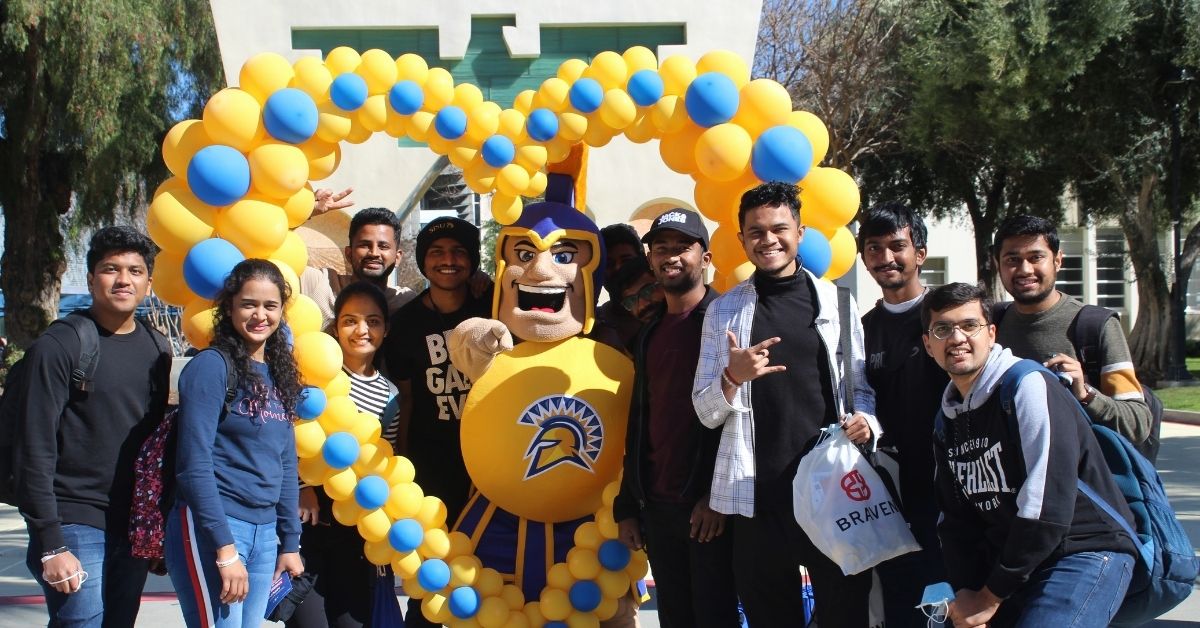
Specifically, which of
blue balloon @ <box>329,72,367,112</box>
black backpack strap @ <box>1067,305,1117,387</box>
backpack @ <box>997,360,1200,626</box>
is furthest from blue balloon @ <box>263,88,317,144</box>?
black backpack strap @ <box>1067,305,1117,387</box>

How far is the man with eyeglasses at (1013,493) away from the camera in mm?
2896

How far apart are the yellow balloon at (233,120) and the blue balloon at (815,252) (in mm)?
2178

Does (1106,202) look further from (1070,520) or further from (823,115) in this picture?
(1070,520)

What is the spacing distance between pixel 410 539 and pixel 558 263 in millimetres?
1221

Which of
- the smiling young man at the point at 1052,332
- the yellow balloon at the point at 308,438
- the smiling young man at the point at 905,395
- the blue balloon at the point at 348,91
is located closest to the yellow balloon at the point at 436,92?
the blue balloon at the point at 348,91

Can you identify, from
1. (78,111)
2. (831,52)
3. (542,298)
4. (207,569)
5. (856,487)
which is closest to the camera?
(207,569)

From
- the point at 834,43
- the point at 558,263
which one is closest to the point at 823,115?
the point at 834,43

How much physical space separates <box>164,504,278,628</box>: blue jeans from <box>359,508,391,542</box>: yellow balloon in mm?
715

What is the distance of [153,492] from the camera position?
3443 mm

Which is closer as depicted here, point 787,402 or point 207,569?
point 207,569

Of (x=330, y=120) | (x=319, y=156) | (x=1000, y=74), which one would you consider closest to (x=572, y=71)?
(x=330, y=120)

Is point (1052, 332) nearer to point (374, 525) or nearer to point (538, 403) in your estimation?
point (538, 403)

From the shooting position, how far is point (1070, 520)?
2900mm

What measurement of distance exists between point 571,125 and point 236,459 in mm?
1863
